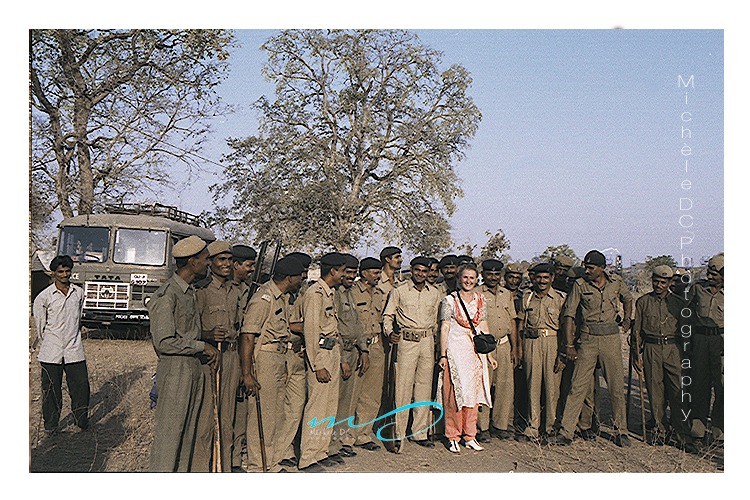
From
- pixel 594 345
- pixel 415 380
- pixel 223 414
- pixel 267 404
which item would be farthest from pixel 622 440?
pixel 223 414

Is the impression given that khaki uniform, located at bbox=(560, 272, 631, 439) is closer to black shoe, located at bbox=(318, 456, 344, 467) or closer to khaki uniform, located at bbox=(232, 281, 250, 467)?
black shoe, located at bbox=(318, 456, 344, 467)

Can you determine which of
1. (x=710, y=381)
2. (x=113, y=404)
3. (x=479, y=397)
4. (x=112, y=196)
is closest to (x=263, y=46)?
(x=112, y=196)

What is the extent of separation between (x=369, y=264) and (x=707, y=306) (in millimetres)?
3283

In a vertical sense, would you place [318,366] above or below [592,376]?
above

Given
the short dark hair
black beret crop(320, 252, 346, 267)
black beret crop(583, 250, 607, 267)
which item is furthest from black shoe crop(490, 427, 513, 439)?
the short dark hair

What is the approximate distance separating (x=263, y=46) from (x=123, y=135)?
1.87 metres

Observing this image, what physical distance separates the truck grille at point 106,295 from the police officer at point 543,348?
6830 mm

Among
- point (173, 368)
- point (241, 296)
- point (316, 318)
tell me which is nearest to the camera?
point (173, 368)

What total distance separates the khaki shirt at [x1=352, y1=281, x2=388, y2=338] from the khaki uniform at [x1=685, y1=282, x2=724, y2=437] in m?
3.09

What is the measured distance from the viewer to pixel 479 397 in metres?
6.56

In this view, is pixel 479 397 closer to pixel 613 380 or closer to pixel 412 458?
pixel 412 458

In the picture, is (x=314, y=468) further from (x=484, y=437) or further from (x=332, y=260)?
(x=484, y=437)

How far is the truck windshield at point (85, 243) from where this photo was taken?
36.1ft

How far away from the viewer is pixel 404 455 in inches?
256
